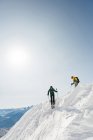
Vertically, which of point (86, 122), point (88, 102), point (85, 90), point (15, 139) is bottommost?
point (15, 139)

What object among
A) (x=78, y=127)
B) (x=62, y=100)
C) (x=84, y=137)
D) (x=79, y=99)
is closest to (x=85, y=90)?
(x=79, y=99)

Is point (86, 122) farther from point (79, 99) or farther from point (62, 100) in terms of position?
point (62, 100)

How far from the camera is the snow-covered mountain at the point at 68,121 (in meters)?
18.8

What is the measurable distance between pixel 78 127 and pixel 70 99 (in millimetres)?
16154

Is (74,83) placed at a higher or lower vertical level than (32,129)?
higher

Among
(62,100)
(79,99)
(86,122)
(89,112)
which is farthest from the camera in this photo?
(62,100)

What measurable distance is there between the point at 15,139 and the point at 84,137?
2528 cm

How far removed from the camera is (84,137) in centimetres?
1758

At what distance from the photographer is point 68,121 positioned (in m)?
23.5

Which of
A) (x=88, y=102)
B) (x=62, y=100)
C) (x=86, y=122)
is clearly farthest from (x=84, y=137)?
(x=62, y=100)

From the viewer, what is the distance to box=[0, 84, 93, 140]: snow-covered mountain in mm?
18848

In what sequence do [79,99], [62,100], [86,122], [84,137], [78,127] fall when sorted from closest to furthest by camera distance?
[84,137] → [78,127] → [86,122] → [79,99] → [62,100]

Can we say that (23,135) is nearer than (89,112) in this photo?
No

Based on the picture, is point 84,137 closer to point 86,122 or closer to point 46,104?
point 86,122
